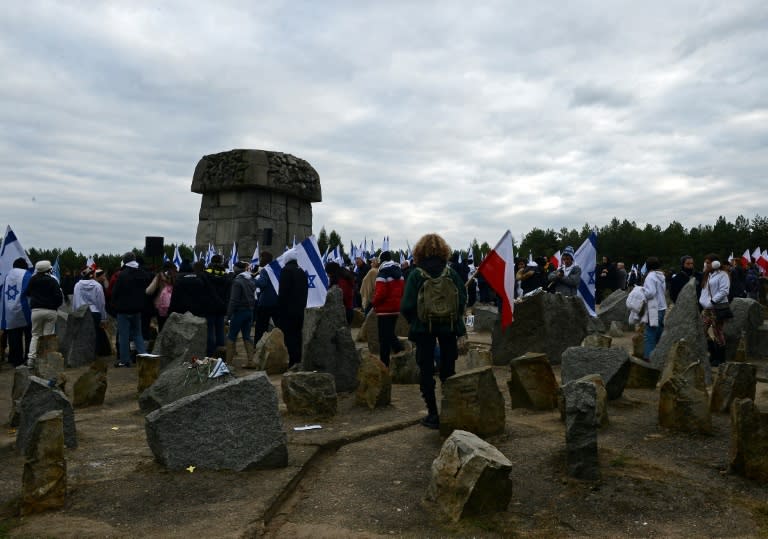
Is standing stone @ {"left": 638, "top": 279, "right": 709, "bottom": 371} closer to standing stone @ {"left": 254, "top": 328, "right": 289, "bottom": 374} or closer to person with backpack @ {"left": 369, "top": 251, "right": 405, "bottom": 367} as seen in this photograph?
person with backpack @ {"left": 369, "top": 251, "right": 405, "bottom": 367}

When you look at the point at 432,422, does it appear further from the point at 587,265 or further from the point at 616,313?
the point at 616,313

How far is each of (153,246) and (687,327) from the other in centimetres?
1125

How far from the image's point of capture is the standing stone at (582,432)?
14.3 feet

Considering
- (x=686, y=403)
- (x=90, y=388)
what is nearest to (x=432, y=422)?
(x=686, y=403)

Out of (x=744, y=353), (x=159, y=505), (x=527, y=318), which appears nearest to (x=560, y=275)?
(x=527, y=318)

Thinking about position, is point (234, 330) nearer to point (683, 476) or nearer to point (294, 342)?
point (294, 342)

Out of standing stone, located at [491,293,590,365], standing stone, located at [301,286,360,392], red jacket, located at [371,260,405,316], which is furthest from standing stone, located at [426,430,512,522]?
standing stone, located at [491,293,590,365]

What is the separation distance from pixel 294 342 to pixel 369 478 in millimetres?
4962

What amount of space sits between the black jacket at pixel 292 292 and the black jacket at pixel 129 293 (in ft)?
8.11

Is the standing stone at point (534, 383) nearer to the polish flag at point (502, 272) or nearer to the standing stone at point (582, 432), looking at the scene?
the polish flag at point (502, 272)

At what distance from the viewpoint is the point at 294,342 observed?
9.41m

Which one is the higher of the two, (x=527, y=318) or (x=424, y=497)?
(x=527, y=318)

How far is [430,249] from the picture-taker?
5918 mm

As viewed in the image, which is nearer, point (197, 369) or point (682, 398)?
point (682, 398)
